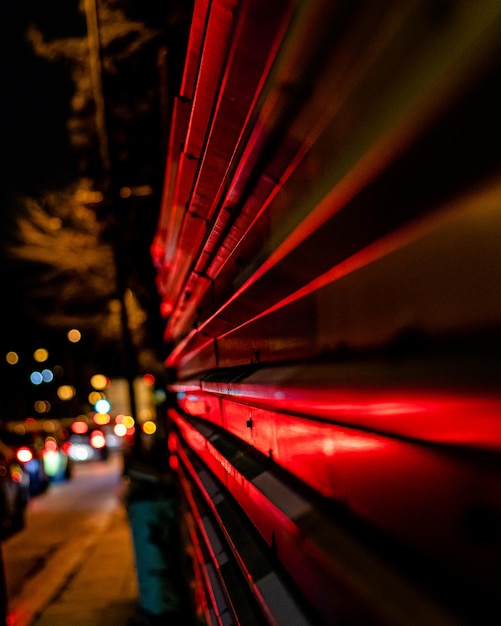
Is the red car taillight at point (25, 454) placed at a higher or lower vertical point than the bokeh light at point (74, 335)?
lower

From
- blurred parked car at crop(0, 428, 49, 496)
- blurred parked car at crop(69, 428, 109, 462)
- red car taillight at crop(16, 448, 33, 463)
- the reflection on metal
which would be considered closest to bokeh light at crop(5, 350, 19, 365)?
blurred parked car at crop(69, 428, 109, 462)

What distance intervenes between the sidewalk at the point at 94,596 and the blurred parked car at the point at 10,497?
6.57ft

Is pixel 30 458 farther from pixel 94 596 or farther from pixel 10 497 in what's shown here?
pixel 94 596

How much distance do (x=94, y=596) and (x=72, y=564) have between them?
187 centimetres

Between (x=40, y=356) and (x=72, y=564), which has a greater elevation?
(x=40, y=356)

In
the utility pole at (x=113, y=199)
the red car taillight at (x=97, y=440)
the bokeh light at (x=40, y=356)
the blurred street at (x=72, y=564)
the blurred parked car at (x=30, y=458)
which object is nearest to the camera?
the blurred street at (x=72, y=564)

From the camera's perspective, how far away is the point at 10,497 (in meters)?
10.8

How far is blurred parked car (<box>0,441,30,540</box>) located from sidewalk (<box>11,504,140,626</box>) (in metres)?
2.00

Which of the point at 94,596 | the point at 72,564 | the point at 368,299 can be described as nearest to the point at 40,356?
the point at 72,564

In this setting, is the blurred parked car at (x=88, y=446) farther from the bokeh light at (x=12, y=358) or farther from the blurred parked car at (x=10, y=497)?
the bokeh light at (x=12, y=358)

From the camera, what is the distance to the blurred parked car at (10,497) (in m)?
10.6

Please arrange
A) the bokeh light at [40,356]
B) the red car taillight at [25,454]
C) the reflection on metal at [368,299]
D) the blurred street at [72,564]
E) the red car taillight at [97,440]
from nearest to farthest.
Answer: the reflection on metal at [368,299], the blurred street at [72,564], the red car taillight at [25,454], the red car taillight at [97,440], the bokeh light at [40,356]

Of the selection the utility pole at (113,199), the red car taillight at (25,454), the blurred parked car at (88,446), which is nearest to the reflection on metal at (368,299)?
the utility pole at (113,199)

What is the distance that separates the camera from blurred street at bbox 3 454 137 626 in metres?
6.61
